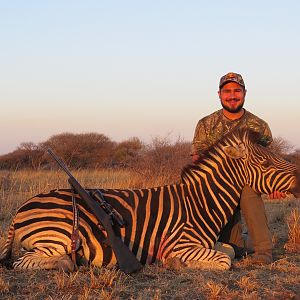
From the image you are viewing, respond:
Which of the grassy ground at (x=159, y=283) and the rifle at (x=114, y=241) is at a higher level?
the rifle at (x=114, y=241)

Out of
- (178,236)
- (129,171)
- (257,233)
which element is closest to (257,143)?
(257,233)

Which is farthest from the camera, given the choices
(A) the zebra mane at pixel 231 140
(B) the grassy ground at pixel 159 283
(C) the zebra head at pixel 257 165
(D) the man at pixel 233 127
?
(D) the man at pixel 233 127

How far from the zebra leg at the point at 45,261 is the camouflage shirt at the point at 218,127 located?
2319mm

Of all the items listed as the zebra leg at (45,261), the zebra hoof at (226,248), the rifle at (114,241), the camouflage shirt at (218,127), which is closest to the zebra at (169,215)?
the zebra leg at (45,261)

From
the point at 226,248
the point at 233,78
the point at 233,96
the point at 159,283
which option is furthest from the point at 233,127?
the point at 159,283

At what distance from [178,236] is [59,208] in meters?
1.13

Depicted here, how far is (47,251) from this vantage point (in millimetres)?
4426

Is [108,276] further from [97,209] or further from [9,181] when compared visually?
[9,181]

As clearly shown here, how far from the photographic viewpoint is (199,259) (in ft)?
14.9

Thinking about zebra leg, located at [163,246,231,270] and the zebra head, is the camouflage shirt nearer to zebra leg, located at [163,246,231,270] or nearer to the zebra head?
the zebra head

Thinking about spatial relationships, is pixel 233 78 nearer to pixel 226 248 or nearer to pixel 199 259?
pixel 226 248

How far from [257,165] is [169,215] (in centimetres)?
105

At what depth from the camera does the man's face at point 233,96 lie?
5.89 meters

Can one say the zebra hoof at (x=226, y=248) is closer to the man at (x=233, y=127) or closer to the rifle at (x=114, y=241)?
the man at (x=233, y=127)
